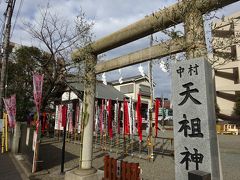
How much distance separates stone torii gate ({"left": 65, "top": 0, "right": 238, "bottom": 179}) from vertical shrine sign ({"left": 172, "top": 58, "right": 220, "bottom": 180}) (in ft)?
1.18

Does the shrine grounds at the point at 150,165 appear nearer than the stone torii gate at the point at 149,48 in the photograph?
No

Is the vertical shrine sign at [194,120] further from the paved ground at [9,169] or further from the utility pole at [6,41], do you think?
the utility pole at [6,41]

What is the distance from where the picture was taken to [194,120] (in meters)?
4.62

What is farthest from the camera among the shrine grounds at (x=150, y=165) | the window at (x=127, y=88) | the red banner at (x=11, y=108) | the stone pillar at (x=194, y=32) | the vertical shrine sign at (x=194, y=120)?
the window at (x=127, y=88)

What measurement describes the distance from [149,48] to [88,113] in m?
3.09

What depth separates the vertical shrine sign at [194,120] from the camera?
4449 millimetres

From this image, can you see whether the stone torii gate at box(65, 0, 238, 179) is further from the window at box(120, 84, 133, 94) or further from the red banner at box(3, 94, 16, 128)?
the window at box(120, 84, 133, 94)

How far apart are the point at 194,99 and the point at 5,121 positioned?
1281cm

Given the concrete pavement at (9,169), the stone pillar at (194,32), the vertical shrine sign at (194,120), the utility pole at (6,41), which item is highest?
the utility pole at (6,41)

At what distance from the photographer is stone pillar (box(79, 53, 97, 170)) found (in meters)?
8.18

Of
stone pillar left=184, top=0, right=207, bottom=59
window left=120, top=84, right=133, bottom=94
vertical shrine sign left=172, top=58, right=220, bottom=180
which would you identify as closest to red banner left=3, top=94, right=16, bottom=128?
vertical shrine sign left=172, top=58, right=220, bottom=180

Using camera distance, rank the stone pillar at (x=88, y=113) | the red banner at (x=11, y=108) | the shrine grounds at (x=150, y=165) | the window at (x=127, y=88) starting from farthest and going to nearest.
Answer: the window at (x=127, y=88) → the red banner at (x=11, y=108) → the shrine grounds at (x=150, y=165) → the stone pillar at (x=88, y=113)

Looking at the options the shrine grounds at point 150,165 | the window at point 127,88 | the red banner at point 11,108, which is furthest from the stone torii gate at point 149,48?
the window at point 127,88

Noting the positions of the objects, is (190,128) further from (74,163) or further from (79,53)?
(74,163)
